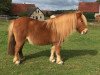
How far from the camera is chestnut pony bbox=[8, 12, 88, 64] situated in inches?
430

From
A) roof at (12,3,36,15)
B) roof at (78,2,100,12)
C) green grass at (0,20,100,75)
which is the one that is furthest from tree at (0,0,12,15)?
green grass at (0,20,100,75)

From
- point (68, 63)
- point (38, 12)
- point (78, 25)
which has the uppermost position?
point (78, 25)

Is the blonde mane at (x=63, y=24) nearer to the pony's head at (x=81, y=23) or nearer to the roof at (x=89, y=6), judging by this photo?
the pony's head at (x=81, y=23)

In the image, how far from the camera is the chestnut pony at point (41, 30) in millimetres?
10922

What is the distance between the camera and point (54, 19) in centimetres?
1116

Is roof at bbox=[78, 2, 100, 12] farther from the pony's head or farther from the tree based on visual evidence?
the pony's head

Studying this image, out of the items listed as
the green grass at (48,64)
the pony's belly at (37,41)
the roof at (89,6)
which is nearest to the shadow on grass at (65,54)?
the green grass at (48,64)

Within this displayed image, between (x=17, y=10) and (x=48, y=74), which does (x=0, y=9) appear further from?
(x=48, y=74)

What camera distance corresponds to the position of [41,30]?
11102 millimetres

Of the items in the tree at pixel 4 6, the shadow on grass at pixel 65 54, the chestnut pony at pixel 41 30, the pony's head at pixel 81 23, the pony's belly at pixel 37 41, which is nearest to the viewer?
the chestnut pony at pixel 41 30

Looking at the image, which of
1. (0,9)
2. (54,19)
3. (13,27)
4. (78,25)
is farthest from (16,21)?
(0,9)

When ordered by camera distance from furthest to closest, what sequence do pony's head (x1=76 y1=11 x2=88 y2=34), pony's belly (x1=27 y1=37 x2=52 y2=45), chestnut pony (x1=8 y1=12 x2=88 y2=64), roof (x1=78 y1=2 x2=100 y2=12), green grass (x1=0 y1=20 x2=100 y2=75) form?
1. roof (x1=78 y1=2 x2=100 y2=12)
2. pony's head (x1=76 y1=11 x2=88 y2=34)
3. pony's belly (x1=27 y1=37 x2=52 y2=45)
4. chestnut pony (x1=8 y1=12 x2=88 y2=64)
5. green grass (x1=0 y1=20 x2=100 y2=75)

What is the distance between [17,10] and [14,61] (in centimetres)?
7954

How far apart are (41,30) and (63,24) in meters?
0.81
